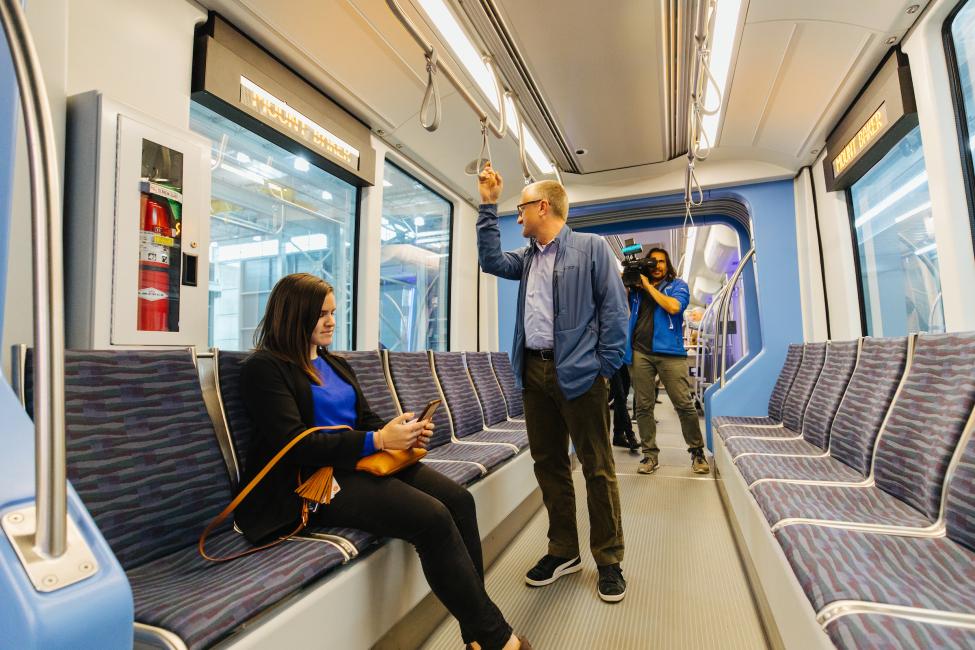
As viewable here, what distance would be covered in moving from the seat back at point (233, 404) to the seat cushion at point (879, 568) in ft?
5.13

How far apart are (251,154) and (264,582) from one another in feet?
9.04

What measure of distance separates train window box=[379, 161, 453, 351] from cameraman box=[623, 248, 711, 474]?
206cm

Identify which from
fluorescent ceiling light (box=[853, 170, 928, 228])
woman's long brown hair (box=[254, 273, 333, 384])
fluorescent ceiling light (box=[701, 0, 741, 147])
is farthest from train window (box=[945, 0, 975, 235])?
woman's long brown hair (box=[254, 273, 333, 384])

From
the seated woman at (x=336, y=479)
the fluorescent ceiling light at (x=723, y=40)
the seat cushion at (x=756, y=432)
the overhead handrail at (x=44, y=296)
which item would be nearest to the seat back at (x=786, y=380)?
the seat cushion at (x=756, y=432)

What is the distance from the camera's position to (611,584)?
1.93 meters

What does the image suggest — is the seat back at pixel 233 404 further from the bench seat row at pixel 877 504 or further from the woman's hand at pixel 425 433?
the bench seat row at pixel 877 504

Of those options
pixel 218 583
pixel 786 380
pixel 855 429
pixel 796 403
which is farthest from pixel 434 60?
pixel 786 380

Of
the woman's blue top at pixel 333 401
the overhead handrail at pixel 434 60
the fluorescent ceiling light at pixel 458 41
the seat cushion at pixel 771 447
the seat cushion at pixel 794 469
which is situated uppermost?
the fluorescent ceiling light at pixel 458 41

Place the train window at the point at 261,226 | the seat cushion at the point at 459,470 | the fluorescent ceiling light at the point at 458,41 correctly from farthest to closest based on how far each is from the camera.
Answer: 1. the train window at the point at 261,226
2. the fluorescent ceiling light at the point at 458,41
3. the seat cushion at the point at 459,470

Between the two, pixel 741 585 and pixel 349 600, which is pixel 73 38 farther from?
pixel 741 585

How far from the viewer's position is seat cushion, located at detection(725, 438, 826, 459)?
7.81 ft

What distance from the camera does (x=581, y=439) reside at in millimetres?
2000

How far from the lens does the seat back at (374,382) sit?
2.40 m

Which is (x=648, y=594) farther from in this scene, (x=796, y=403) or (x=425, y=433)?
(x=796, y=403)
